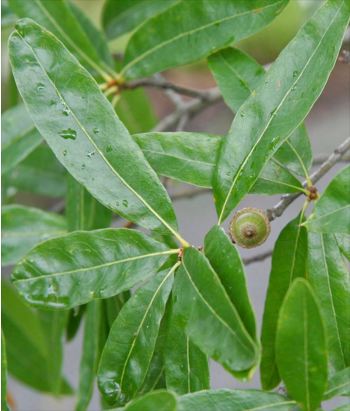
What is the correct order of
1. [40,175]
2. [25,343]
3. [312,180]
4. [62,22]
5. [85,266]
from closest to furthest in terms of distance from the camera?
[85,266], [312,180], [62,22], [25,343], [40,175]

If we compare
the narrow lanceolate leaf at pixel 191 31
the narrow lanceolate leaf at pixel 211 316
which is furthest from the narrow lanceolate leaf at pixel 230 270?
the narrow lanceolate leaf at pixel 191 31

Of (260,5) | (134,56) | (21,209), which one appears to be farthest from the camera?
(21,209)

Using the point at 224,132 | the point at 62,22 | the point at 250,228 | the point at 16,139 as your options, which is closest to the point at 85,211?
the point at 16,139

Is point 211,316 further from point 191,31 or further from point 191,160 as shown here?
point 191,31

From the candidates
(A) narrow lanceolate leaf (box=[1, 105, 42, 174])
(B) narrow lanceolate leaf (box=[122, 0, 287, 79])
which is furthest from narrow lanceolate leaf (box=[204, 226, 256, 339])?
(A) narrow lanceolate leaf (box=[1, 105, 42, 174])

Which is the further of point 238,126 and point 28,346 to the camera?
point 28,346

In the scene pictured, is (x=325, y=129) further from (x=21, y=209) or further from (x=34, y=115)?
(x=34, y=115)

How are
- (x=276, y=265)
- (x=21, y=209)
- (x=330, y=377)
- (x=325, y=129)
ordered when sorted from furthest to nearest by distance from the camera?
(x=325, y=129)
(x=21, y=209)
(x=276, y=265)
(x=330, y=377)

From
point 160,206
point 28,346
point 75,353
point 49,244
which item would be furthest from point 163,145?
point 75,353
